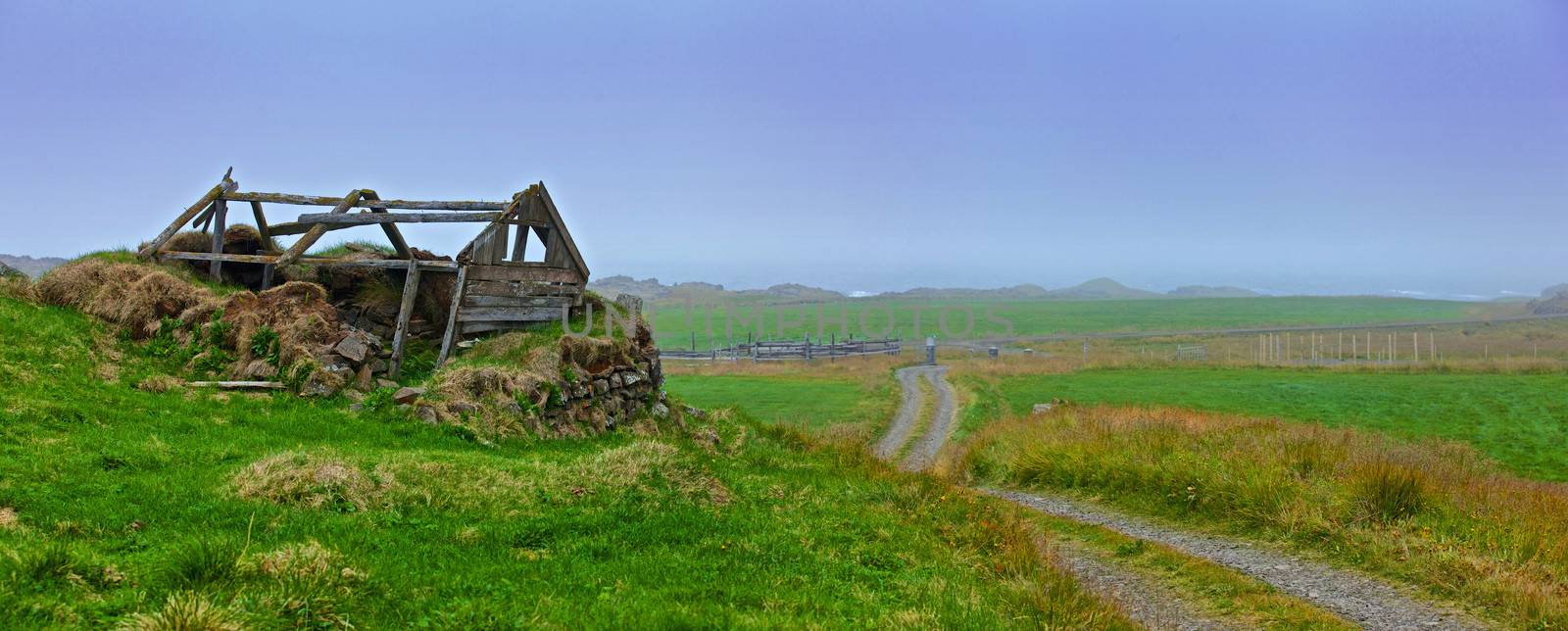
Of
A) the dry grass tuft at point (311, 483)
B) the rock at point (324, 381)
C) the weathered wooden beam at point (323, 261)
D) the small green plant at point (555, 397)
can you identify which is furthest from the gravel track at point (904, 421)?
the dry grass tuft at point (311, 483)

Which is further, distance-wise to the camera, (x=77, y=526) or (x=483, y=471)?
(x=483, y=471)

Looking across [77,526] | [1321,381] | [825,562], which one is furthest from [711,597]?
[1321,381]

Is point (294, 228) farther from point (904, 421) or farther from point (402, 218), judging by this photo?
point (904, 421)

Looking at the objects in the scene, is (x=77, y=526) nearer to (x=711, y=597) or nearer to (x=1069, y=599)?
(x=711, y=597)

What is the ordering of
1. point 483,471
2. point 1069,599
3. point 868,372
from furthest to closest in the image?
point 868,372, point 483,471, point 1069,599

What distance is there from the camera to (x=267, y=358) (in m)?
14.7

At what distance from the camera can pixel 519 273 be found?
19.2m

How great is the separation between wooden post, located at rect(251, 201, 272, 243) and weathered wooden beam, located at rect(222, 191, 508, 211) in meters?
0.50

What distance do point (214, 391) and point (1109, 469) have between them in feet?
54.4

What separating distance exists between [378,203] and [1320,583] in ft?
64.2

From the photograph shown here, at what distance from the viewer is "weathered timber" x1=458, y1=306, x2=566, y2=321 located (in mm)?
18469

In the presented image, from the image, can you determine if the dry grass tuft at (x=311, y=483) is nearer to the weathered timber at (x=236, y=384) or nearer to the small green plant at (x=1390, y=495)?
the weathered timber at (x=236, y=384)

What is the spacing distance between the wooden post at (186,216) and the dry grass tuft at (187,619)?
16.7 m

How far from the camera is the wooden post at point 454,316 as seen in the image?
17695 mm
